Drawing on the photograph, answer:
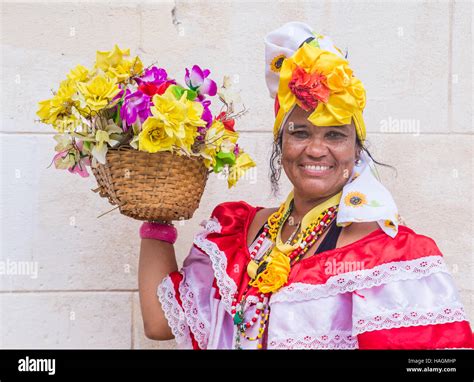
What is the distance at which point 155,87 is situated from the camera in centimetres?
284

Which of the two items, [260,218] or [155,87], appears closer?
[155,87]

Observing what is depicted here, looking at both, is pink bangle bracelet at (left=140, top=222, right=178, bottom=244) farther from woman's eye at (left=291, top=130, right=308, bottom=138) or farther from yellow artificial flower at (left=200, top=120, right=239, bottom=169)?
woman's eye at (left=291, top=130, right=308, bottom=138)

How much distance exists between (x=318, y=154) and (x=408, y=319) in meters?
0.64

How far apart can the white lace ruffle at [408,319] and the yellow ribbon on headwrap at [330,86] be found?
67 centimetres

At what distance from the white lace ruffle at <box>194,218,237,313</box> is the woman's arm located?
0.14m

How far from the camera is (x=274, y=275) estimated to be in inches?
111

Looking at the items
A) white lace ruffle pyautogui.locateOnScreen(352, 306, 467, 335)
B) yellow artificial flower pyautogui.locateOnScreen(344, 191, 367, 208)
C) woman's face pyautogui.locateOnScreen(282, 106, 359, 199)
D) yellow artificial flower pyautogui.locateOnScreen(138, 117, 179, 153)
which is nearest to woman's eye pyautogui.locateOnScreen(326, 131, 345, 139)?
woman's face pyautogui.locateOnScreen(282, 106, 359, 199)

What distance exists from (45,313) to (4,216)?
1.65ft

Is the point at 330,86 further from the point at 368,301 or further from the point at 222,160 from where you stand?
the point at 368,301

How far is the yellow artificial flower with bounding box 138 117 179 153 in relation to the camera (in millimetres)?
2727

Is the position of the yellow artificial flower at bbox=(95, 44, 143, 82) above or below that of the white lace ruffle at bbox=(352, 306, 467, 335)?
above

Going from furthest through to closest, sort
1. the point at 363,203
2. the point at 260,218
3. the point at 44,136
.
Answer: the point at 44,136, the point at 260,218, the point at 363,203
